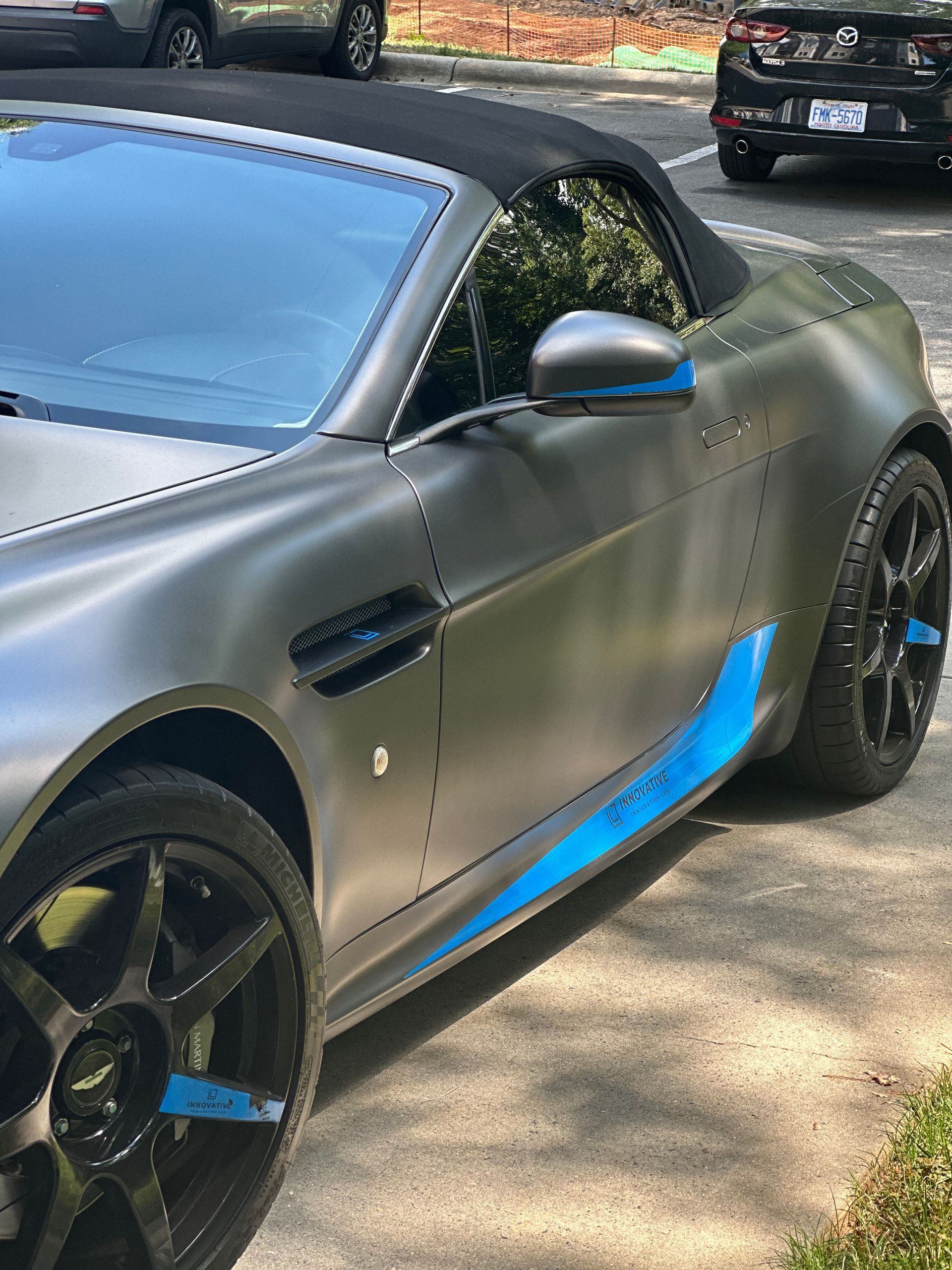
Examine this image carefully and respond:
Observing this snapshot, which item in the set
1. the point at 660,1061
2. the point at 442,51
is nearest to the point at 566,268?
the point at 660,1061

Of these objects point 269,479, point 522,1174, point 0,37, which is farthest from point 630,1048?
point 0,37

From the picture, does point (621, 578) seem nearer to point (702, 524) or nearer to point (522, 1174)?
point (702, 524)

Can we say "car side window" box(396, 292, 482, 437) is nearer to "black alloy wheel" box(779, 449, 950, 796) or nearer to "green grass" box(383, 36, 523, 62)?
"black alloy wheel" box(779, 449, 950, 796)

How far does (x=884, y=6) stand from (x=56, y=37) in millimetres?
5256

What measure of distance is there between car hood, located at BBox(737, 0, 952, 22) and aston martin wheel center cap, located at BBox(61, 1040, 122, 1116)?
9.83 m

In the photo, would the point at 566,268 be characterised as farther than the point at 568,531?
Yes

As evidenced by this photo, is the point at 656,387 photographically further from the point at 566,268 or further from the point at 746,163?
the point at 746,163

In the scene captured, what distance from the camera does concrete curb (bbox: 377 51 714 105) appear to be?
1590cm

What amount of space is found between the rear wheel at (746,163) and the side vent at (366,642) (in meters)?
9.73

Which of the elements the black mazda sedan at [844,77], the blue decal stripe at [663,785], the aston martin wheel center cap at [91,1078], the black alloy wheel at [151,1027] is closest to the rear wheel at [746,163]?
the black mazda sedan at [844,77]

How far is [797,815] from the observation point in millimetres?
4207

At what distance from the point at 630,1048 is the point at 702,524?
3.30ft

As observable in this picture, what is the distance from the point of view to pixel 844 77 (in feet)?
35.0

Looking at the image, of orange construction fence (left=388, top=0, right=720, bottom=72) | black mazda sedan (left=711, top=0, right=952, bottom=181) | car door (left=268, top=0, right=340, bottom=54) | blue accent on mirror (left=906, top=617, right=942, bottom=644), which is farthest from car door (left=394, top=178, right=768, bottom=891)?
orange construction fence (left=388, top=0, right=720, bottom=72)
